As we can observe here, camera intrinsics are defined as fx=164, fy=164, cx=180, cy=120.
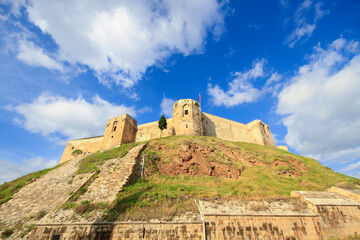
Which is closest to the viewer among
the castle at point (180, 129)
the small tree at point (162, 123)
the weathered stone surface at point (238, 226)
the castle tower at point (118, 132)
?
the weathered stone surface at point (238, 226)

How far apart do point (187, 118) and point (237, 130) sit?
54.4 ft

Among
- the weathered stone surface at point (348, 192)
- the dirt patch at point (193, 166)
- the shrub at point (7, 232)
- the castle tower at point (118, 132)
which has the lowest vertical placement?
the shrub at point (7, 232)

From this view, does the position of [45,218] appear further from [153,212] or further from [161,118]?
[161,118]

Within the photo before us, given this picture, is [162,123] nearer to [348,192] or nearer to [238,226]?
[238,226]

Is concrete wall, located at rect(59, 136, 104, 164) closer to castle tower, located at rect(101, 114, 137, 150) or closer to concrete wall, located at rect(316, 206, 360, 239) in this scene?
castle tower, located at rect(101, 114, 137, 150)

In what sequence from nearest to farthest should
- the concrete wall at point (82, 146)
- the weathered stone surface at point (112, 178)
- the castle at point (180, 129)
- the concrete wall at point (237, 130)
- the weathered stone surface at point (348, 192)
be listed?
the weathered stone surface at point (112, 178) < the weathered stone surface at point (348, 192) < the castle at point (180, 129) < the concrete wall at point (82, 146) < the concrete wall at point (237, 130)

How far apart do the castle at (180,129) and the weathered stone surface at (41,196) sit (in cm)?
1354

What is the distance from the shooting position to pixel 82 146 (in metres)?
36.6

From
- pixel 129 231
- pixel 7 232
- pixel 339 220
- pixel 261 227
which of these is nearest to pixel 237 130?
pixel 339 220

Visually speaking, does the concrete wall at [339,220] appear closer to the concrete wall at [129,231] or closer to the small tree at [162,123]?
the concrete wall at [129,231]

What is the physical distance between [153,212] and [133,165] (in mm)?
5563

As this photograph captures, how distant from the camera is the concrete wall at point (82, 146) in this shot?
117 feet

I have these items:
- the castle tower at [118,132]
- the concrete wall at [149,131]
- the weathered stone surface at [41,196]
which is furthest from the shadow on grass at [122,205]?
the concrete wall at [149,131]

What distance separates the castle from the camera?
2892 centimetres
